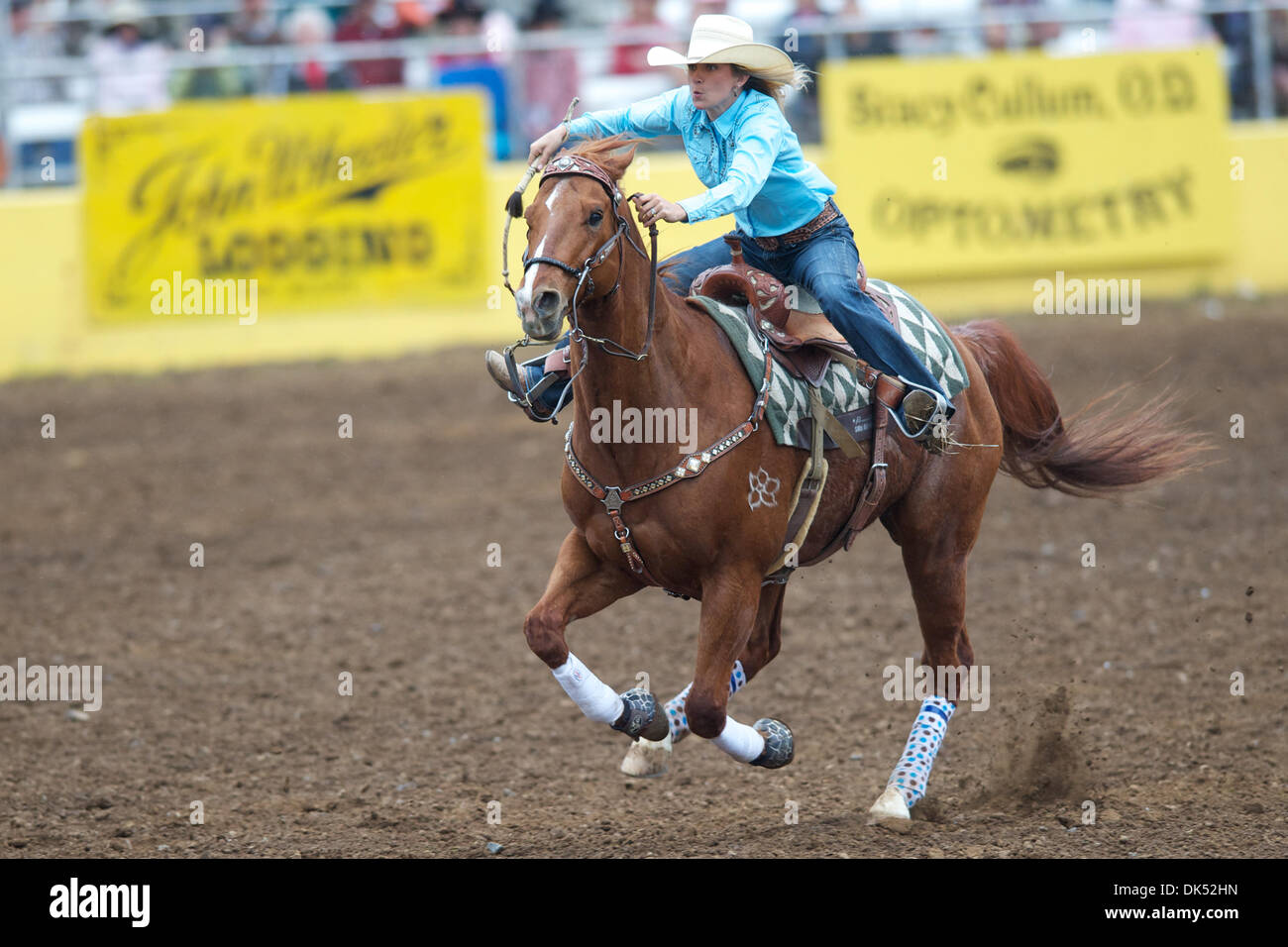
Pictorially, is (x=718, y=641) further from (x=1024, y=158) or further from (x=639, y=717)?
(x=1024, y=158)

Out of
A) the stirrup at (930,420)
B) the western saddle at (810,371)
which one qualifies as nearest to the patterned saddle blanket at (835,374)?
the western saddle at (810,371)

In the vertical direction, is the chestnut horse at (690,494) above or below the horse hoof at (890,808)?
above

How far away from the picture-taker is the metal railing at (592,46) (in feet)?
45.9

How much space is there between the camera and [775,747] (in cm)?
526

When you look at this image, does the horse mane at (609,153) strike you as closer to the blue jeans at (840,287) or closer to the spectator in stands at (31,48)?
the blue jeans at (840,287)

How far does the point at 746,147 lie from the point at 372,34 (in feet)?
37.1

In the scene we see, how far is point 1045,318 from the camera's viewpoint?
14.2 m

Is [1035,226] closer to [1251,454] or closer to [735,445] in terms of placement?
[1251,454]

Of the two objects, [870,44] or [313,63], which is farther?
[870,44]

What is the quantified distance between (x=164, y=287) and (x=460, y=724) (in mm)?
8289

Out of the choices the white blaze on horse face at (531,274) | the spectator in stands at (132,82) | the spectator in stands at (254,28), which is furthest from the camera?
the spectator in stands at (254,28)

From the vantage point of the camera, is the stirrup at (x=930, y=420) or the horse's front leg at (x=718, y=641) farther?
the stirrup at (x=930, y=420)

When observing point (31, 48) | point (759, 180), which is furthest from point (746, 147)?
point (31, 48)

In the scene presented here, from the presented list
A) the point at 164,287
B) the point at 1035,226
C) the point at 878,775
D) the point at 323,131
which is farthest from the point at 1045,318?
the point at 878,775
